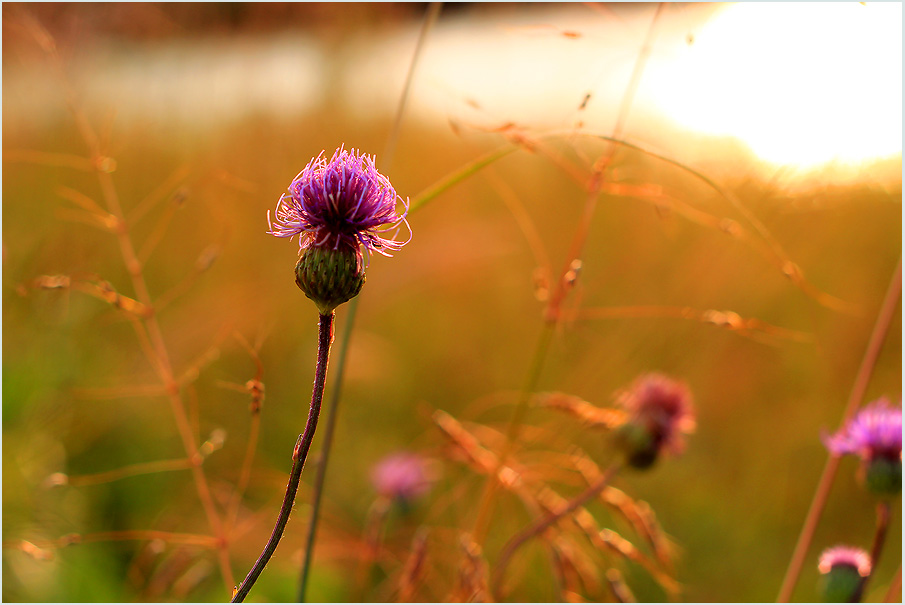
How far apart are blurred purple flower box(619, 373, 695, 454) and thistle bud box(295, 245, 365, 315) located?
2.70 ft

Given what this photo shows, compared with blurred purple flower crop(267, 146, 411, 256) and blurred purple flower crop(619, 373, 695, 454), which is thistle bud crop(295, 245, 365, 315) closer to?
blurred purple flower crop(267, 146, 411, 256)

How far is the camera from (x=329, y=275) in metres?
0.68

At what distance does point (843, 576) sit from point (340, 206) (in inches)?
41.9

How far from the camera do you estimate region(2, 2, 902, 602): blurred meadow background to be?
153 cm

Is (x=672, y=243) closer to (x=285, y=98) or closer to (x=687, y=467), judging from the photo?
(x=687, y=467)

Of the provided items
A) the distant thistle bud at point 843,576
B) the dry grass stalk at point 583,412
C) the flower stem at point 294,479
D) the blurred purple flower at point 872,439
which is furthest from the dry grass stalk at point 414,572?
the blurred purple flower at point 872,439

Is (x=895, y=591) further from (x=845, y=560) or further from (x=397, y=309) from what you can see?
(x=397, y=309)

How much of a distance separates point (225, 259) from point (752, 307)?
1.94 meters

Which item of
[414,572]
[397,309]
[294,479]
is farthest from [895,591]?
[397,309]

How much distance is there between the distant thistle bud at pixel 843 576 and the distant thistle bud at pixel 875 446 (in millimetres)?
153

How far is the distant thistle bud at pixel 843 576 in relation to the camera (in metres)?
1.07

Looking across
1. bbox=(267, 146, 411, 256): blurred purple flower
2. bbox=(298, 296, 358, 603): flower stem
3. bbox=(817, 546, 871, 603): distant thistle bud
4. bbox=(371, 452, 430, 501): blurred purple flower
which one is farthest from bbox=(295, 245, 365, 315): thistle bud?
bbox=(371, 452, 430, 501): blurred purple flower

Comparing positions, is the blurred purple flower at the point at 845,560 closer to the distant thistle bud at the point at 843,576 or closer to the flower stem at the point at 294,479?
the distant thistle bud at the point at 843,576

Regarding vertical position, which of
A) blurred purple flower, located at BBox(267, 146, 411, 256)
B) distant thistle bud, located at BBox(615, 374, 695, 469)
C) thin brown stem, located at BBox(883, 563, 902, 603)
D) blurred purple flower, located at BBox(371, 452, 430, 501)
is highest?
blurred purple flower, located at BBox(267, 146, 411, 256)
